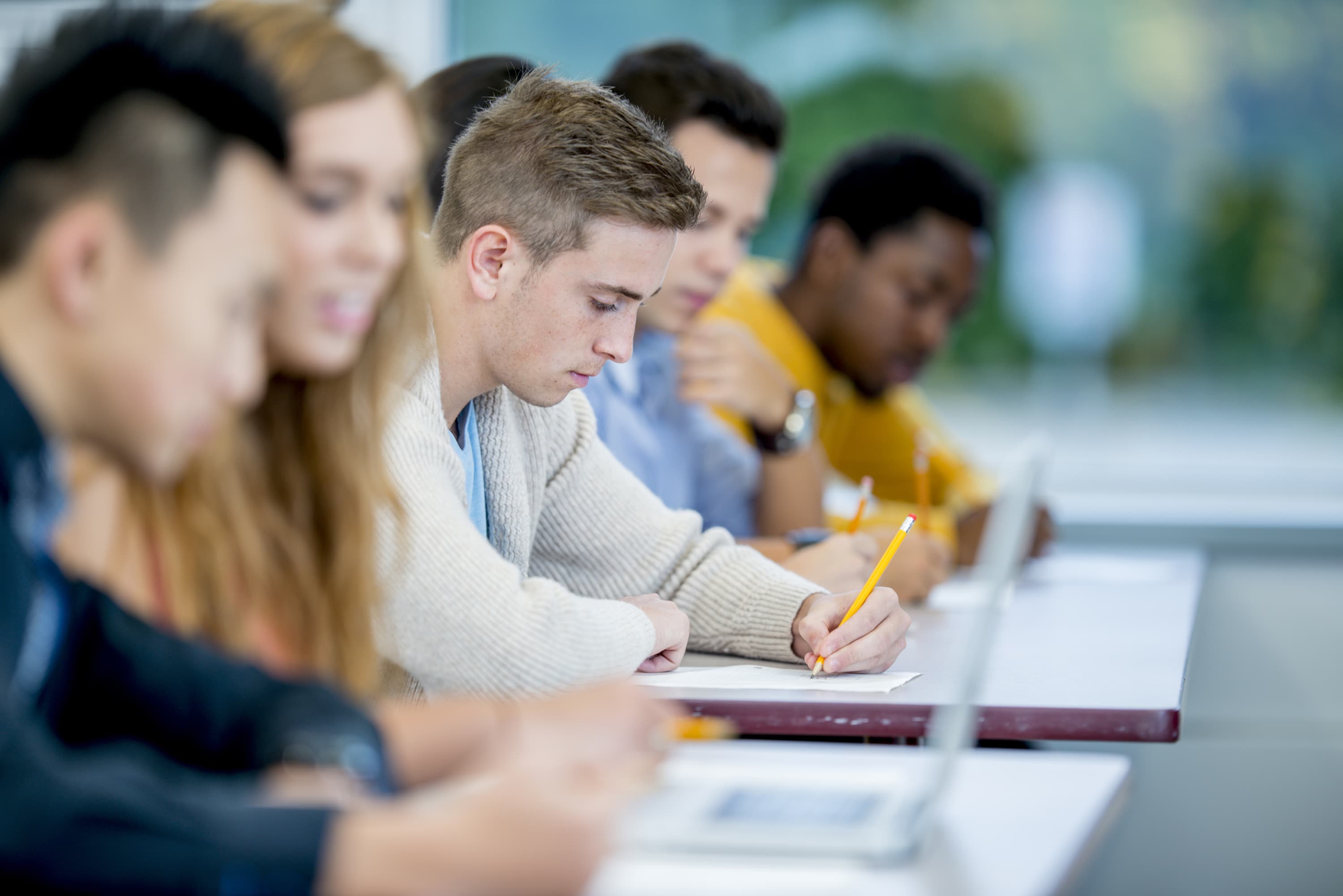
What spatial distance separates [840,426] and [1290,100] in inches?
49.8

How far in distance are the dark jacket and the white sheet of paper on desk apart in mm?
523

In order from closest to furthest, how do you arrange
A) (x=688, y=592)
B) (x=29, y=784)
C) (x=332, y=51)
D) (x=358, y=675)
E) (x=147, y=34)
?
(x=29, y=784) → (x=147, y=34) → (x=332, y=51) → (x=358, y=675) → (x=688, y=592)

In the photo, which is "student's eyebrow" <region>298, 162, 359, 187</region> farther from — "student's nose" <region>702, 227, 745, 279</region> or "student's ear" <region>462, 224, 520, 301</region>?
"student's nose" <region>702, 227, 745, 279</region>

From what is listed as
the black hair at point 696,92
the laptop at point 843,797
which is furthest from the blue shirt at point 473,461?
the black hair at point 696,92

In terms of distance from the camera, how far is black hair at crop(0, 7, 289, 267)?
740 millimetres

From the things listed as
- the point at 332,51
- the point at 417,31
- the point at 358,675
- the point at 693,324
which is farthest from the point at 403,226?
the point at 417,31

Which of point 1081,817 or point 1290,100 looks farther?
point 1290,100

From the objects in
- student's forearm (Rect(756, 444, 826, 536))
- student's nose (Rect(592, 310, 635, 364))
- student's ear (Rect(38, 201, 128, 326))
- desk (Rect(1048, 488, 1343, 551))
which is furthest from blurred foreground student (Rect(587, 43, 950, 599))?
student's ear (Rect(38, 201, 128, 326))

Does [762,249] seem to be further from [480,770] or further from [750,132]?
[480,770]

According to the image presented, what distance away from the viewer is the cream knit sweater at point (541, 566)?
1.24 metres

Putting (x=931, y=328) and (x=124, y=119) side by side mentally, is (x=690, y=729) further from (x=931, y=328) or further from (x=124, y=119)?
(x=931, y=328)

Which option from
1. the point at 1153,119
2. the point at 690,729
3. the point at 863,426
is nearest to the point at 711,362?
the point at 863,426

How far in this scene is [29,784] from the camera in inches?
26.1

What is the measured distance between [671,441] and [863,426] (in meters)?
0.85
